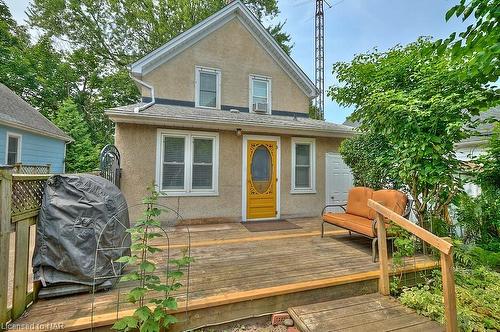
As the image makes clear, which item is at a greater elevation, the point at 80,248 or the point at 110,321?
the point at 80,248

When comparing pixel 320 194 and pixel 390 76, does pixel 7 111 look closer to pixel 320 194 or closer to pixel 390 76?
pixel 320 194

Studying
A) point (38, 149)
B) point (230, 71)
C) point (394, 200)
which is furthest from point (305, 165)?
point (38, 149)

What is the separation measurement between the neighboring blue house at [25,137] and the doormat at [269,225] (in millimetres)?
9365

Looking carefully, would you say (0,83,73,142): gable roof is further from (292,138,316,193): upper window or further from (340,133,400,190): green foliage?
(340,133,400,190): green foliage

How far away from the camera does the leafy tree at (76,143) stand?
14461 mm

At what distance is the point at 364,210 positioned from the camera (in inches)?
180

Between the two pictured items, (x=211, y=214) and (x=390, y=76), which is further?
(x=211, y=214)

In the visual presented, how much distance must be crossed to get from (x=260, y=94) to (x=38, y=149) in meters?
10.7

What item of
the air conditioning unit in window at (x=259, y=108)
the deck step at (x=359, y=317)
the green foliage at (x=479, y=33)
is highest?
the air conditioning unit in window at (x=259, y=108)

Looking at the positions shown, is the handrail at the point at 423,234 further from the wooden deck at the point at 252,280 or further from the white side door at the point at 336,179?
the white side door at the point at 336,179

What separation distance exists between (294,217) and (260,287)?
14.3 feet

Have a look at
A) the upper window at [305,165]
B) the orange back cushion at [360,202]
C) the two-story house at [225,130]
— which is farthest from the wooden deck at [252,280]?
the upper window at [305,165]

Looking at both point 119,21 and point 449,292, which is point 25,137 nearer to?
point 119,21

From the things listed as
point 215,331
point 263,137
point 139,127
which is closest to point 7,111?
point 139,127
